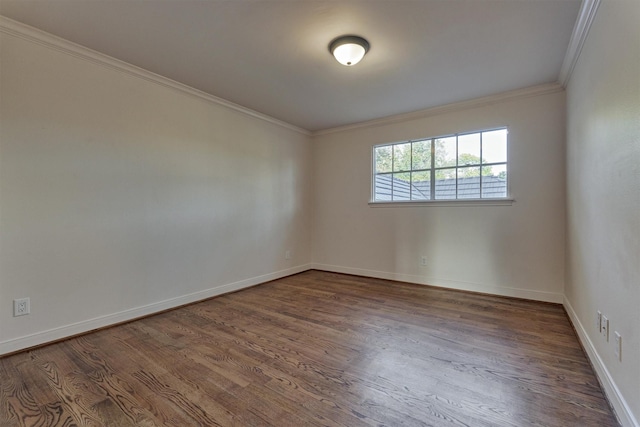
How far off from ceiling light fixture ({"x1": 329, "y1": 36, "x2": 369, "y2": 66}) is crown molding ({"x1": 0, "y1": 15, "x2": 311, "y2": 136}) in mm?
1768

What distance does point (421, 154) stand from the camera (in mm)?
4090

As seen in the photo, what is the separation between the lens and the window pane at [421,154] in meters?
4.03

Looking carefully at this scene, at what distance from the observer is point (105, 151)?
259 centimetres

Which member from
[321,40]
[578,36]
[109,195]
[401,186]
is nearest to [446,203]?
[401,186]

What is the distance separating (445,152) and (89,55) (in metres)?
4.01

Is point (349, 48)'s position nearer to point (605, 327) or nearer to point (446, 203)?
point (446, 203)

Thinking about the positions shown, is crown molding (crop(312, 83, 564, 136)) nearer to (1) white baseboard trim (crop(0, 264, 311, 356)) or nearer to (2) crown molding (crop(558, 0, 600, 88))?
(2) crown molding (crop(558, 0, 600, 88))

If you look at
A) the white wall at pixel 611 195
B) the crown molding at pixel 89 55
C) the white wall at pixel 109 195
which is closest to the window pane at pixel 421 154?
the white wall at pixel 611 195

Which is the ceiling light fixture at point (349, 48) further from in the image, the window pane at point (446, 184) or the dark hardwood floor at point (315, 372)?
the dark hardwood floor at point (315, 372)

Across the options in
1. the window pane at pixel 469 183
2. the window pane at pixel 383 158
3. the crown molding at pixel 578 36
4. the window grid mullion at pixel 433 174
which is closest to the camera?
the crown molding at pixel 578 36

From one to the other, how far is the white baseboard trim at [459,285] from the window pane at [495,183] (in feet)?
3.72

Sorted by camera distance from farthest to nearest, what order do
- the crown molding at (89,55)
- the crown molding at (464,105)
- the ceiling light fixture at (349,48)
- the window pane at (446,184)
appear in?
the window pane at (446,184)
the crown molding at (464,105)
the ceiling light fixture at (349,48)
the crown molding at (89,55)

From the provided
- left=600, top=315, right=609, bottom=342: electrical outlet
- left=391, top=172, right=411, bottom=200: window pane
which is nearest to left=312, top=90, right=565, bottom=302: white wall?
left=391, top=172, right=411, bottom=200: window pane

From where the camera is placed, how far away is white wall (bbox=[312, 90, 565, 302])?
3.20 m
